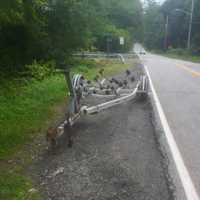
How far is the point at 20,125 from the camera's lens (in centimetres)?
651

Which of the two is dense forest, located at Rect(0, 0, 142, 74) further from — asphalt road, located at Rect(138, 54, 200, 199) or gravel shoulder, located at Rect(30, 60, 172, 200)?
asphalt road, located at Rect(138, 54, 200, 199)

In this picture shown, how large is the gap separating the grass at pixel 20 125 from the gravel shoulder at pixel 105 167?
241mm

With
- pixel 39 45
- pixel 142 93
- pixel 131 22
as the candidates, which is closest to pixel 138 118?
pixel 142 93

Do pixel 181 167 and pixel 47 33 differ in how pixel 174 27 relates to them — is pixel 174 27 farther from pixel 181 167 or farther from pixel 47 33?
pixel 181 167

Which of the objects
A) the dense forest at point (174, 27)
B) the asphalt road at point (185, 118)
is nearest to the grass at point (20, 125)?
the asphalt road at point (185, 118)

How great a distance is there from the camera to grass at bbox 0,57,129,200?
4.01 m

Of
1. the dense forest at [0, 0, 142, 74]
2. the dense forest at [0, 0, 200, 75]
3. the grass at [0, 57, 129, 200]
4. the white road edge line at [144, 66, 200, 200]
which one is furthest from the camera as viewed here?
the dense forest at [0, 0, 142, 74]

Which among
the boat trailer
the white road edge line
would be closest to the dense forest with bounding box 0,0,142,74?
the boat trailer

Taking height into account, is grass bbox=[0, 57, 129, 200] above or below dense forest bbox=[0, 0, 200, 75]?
below

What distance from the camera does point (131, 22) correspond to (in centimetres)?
7806

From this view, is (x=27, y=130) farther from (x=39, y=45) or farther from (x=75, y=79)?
(x=39, y=45)

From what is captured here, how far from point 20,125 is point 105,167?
107 inches

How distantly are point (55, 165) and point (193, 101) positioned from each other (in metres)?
6.16

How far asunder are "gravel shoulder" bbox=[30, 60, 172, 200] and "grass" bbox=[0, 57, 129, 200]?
24cm
